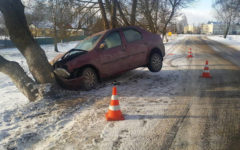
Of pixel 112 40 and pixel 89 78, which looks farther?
pixel 112 40

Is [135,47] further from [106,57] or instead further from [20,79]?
[20,79]

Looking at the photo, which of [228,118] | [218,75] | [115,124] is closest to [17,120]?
[115,124]

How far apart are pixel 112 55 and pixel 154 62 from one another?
209 centimetres

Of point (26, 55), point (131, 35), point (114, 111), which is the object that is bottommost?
point (114, 111)

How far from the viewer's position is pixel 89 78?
5375 millimetres

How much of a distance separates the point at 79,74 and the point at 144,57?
103 inches

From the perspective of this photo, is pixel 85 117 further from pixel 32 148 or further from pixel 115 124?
pixel 32 148

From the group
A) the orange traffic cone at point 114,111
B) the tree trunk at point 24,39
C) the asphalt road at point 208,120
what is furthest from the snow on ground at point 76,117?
the tree trunk at point 24,39

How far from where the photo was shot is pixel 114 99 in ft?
11.5

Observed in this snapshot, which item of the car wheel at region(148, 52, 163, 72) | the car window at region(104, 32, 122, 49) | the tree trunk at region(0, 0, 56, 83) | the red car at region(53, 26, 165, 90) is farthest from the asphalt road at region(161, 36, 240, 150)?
the tree trunk at region(0, 0, 56, 83)

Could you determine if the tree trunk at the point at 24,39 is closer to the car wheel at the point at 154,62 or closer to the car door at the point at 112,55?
the car door at the point at 112,55

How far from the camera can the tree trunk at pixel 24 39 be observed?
4.78 m

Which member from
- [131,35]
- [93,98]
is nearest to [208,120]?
[93,98]

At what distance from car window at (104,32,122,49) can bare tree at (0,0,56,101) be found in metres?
1.85
